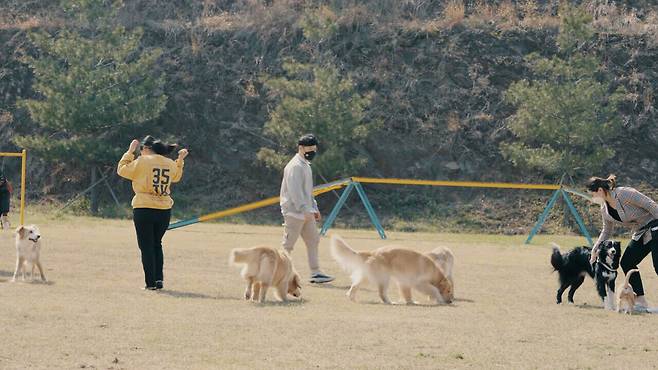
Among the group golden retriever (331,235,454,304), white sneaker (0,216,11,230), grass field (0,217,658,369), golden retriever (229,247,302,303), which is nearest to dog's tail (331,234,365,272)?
golden retriever (331,235,454,304)

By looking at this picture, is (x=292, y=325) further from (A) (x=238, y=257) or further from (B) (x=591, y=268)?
(B) (x=591, y=268)

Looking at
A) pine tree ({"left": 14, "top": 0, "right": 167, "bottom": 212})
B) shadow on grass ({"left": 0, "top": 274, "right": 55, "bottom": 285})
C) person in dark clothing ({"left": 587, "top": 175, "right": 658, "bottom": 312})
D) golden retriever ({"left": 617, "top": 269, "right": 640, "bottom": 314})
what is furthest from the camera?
pine tree ({"left": 14, "top": 0, "right": 167, "bottom": 212})

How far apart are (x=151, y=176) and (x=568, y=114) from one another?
1766 centimetres

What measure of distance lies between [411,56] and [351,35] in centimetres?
219

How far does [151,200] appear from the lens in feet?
41.5

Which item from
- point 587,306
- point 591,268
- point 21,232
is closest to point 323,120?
point 21,232

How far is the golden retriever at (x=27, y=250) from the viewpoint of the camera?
43.1ft

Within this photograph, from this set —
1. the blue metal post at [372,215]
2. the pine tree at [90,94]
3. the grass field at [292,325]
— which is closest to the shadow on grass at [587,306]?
the grass field at [292,325]

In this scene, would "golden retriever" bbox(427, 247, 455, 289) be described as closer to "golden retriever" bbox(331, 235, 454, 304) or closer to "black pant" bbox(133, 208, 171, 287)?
"golden retriever" bbox(331, 235, 454, 304)

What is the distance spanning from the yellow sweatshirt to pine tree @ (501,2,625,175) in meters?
17.1

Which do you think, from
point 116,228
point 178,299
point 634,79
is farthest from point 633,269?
point 634,79

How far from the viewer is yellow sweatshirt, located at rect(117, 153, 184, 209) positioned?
1259 centimetres

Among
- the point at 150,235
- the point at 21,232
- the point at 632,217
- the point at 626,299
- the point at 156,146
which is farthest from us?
the point at 21,232

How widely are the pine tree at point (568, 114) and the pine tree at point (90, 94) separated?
9960 millimetres
